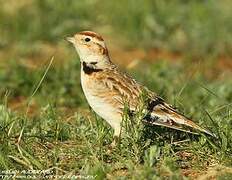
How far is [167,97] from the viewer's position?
10227 millimetres

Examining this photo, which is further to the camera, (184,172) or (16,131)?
(16,131)

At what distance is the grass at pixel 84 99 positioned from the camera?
687 centimetres

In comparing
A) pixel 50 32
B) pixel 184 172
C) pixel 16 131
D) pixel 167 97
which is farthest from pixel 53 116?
pixel 50 32

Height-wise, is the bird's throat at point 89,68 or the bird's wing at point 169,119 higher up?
the bird's throat at point 89,68

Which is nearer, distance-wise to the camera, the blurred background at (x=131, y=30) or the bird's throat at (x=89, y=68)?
the bird's throat at (x=89, y=68)

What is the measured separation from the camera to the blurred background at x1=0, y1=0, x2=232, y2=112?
13.2 meters

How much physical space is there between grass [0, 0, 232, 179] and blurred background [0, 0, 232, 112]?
0.06 feet

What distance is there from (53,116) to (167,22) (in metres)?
6.63

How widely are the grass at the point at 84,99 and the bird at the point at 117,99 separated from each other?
168 mm

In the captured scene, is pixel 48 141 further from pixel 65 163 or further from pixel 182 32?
pixel 182 32

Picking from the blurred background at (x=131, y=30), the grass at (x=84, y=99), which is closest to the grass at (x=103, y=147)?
the grass at (x=84, y=99)

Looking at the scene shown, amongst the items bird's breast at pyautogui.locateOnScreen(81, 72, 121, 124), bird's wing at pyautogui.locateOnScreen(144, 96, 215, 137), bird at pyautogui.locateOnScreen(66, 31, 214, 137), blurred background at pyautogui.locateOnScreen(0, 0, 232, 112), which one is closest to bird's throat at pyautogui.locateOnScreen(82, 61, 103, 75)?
bird at pyautogui.locateOnScreen(66, 31, 214, 137)

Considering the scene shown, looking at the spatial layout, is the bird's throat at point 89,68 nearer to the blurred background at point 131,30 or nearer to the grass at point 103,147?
the grass at point 103,147

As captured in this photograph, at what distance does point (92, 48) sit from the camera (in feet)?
27.0
